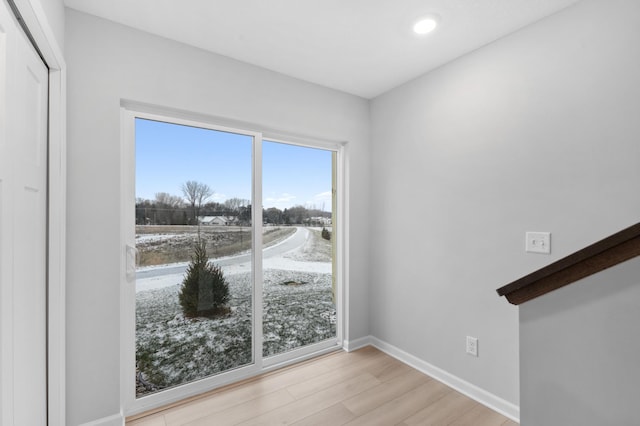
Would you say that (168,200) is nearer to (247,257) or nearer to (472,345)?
(247,257)

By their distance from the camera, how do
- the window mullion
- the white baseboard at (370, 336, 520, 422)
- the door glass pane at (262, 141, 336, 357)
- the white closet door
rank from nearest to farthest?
the white closet door < the white baseboard at (370, 336, 520, 422) < the window mullion < the door glass pane at (262, 141, 336, 357)

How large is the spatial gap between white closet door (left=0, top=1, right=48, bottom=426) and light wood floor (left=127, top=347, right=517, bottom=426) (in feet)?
2.75

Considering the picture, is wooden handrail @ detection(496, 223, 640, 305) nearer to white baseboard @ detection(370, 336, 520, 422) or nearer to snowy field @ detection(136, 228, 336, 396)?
white baseboard @ detection(370, 336, 520, 422)

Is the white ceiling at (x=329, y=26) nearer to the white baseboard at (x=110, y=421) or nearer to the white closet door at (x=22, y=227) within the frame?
the white closet door at (x=22, y=227)

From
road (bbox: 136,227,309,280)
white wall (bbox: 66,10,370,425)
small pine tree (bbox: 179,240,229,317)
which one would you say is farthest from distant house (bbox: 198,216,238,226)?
white wall (bbox: 66,10,370,425)

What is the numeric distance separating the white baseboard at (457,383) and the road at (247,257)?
1.27 metres

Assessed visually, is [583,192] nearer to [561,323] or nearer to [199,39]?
[561,323]

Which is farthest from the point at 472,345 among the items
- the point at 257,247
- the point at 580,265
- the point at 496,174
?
Answer: the point at 257,247

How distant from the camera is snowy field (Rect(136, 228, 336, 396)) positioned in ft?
6.82

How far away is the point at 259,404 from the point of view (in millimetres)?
2066

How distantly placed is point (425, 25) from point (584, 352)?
189 centimetres

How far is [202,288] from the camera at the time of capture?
88.8 inches

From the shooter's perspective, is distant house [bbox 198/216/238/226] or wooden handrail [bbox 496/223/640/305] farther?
distant house [bbox 198/216/238/226]

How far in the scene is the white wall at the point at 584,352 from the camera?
741 millimetres
